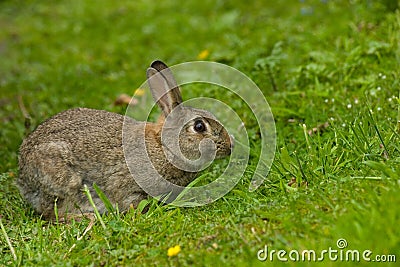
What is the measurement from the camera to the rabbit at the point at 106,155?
5.47 meters

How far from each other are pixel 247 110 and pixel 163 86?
1.44m

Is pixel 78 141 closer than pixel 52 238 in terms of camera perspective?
No

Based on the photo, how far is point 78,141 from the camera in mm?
5637

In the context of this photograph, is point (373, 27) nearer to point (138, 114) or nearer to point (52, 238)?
point (138, 114)

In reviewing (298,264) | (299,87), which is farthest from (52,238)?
(299,87)

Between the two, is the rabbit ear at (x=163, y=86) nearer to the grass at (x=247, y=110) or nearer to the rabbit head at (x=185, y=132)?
the rabbit head at (x=185, y=132)

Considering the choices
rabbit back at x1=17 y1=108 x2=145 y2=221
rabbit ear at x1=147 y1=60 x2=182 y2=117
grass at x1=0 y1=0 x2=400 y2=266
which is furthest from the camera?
rabbit ear at x1=147 y1=60 x2=182 y2=117

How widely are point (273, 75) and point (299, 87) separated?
39 centimetres

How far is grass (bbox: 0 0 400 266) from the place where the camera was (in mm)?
3967

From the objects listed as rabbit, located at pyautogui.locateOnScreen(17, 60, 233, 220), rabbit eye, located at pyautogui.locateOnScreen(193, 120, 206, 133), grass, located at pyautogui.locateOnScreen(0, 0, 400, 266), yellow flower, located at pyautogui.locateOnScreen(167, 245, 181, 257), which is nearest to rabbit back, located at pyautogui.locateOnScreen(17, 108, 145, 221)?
rabbit, located at pyautogui.locateOnScreen(17, 60, 233, 220)

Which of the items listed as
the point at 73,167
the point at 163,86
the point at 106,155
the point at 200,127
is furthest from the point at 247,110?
the point at 73,167

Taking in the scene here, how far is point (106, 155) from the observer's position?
221 inches

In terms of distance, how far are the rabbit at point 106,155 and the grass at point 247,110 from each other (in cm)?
32

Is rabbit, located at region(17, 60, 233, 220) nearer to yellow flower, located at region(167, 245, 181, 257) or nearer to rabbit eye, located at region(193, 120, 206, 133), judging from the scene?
rabbit eye, located at region(193, 120, 206, 133)
